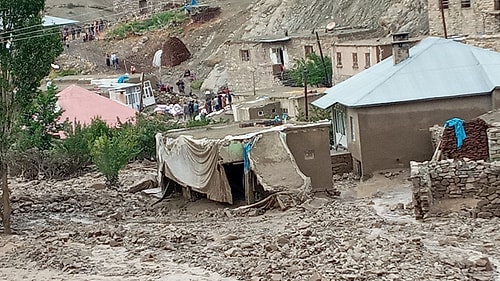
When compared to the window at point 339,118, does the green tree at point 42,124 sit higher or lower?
higher

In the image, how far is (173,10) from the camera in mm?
72312

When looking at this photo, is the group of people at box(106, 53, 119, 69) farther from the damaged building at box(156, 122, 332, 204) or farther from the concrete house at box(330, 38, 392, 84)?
the damaged building at box(156, 122, 332, 204)

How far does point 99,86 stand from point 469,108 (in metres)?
24.9

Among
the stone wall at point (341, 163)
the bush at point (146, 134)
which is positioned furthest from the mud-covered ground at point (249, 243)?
the bush at point (146, 134)

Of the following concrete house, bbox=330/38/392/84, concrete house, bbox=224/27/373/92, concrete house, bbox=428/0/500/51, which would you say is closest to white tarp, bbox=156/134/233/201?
concrete house, bbox=330/38/392/84

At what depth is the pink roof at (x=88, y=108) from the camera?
37.6m

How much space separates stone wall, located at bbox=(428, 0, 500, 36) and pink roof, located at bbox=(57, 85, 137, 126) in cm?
1475

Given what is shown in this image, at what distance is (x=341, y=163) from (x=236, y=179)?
20.3ft

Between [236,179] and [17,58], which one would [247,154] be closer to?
[236,179]

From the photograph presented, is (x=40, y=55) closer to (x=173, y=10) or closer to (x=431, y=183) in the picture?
(x=431, y=183)

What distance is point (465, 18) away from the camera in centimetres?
4072

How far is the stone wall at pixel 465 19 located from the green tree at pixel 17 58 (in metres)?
24.4

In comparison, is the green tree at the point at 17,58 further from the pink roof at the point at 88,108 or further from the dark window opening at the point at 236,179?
the pink roof at the point at 88,108

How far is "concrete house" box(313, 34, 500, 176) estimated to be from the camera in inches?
1043
